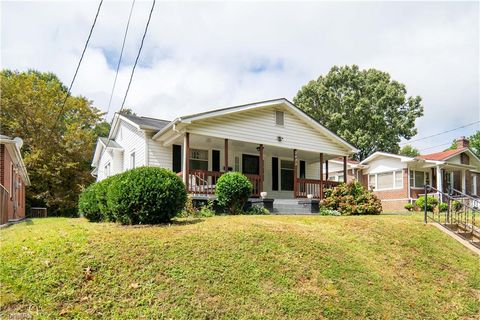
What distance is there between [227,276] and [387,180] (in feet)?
82.4

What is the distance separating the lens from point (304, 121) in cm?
1895

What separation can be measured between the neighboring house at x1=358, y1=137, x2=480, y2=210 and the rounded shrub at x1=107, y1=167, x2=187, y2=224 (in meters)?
19.3

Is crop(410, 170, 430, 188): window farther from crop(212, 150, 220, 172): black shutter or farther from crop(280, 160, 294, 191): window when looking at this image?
crop(212, 150, 220, 172): black shutter

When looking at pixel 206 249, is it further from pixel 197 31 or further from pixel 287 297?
pixel 197 31

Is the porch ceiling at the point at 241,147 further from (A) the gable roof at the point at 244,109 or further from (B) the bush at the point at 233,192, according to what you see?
(B) the bush at the point at 233,192

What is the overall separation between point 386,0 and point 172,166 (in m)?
10.8

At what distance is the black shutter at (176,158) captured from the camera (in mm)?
17234

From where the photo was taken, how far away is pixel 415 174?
27.4 metres

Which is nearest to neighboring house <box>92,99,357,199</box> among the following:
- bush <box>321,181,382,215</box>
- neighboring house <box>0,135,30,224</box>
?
bush <box>321,181,382,215</box>

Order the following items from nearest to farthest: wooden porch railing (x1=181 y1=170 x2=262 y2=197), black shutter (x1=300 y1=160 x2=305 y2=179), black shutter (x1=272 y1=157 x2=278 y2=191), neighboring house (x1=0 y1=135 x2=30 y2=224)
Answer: neighboring house (x1=0 y1=135 x2=30 y2=224) → wooden porch railing (x1=181 y1=170 x2=262 y2=197) → black shutter (x1=272 y1=157 x2=278 y2=191) → black shutter (x1=300 y1=160 x2=305 y2=179)

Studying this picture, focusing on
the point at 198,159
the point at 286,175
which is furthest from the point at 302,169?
the point at 198,159

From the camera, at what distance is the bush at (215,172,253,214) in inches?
527

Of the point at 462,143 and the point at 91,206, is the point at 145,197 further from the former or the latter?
the point at 462,143

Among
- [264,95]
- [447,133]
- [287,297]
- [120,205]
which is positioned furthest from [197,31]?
[447,133]
